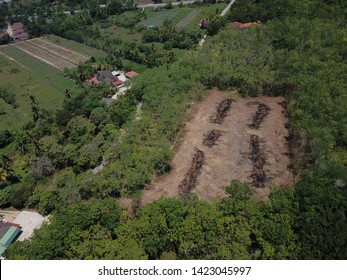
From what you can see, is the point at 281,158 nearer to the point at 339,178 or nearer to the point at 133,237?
the point at 339,178

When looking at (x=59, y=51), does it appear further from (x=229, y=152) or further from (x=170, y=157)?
(x=229, y=152)

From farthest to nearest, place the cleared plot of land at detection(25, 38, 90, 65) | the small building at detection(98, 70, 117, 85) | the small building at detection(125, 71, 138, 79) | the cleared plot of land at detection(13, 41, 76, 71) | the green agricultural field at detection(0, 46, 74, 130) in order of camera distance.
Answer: the cleared plot of land at detection(25, 38, 90, 65)
the cleared plot of land at detection(13, 41, 76, 71)
the small building at detection(125, 71, 138, 79)
the small building at detection(98, 70, 117, 85)
the green agricultural field at detection(0, 46, 74, 130)

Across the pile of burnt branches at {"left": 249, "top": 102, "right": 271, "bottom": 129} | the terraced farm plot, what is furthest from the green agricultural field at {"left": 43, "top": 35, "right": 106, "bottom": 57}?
the pile of burnt branches at {"left": 249, "top": 102, "right": 271, "bottom": 129}

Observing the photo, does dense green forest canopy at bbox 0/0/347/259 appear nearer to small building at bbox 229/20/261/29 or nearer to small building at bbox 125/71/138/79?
small building at bbox 125/71/138/79

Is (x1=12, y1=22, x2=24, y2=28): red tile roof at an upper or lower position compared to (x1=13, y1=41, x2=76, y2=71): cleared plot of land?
upper

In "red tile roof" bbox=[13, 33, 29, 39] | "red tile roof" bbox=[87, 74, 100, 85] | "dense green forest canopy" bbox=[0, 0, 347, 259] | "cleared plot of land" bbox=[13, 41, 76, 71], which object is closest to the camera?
"dense green forest canopy" bbox=[0, 0, 347, 259]

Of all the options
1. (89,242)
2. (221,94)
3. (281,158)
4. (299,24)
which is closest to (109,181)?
(89,242)

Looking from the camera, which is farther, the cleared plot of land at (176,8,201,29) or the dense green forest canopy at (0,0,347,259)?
the cleared plot of land at (176,8,201,29)

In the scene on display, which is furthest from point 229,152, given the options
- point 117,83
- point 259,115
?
point 117,83
